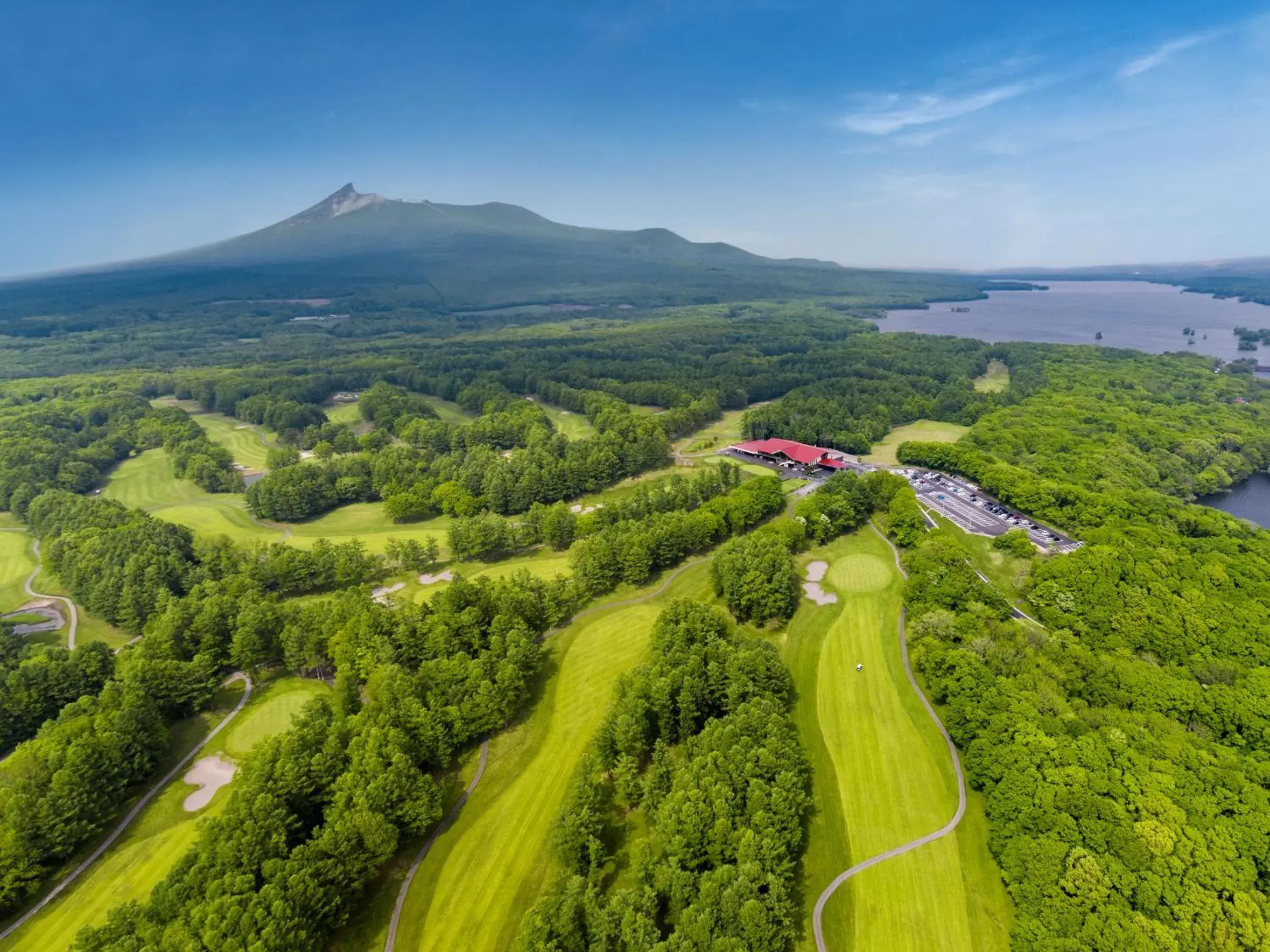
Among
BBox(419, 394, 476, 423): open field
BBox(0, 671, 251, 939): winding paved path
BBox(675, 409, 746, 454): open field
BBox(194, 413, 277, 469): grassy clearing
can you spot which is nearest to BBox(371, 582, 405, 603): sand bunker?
BBox(0, 671, 251, 939): winding paved path

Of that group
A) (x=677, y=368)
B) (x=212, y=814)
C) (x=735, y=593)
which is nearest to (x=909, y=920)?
(x=735, y=593)

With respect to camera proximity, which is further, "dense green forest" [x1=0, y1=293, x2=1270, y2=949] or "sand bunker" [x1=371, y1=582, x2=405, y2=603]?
"sand bunker" [x1=371, y1=582, x2=405, y2=603]

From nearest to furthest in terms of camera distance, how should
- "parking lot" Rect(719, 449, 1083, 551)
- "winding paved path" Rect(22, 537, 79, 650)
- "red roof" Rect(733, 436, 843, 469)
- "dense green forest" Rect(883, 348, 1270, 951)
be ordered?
"dense green forest" Rect(883, 348, 1270, 951), "winding paved path" Rect(22, 537, 79, 650), "parking lot" Rect(719, 449, 1083, 551), "red roof" Rect(733, 436, 843, 469)

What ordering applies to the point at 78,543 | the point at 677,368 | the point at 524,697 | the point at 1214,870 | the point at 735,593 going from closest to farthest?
1. the point at 1214,870
2. the point at 524,697
3. the point at 735,593
4. the point at 78,543
5. the point at 677,368

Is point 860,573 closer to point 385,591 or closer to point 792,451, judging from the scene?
point 792,451

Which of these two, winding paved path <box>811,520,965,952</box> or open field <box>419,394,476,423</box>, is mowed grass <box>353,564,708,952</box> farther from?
open field <box>419,394,476,423</box>

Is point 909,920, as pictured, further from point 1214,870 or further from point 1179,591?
point 1179,591
